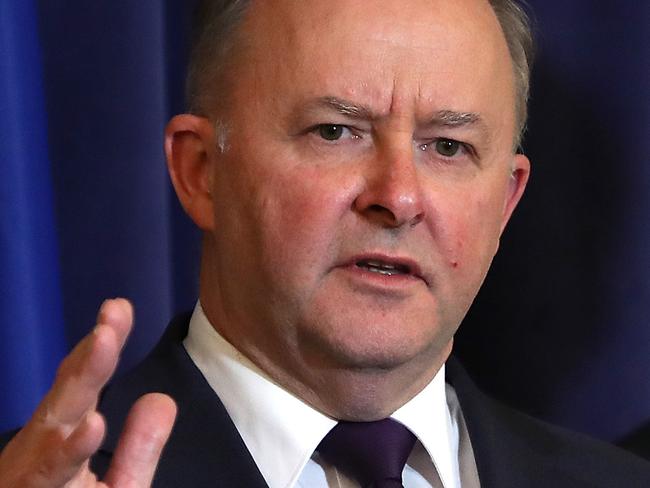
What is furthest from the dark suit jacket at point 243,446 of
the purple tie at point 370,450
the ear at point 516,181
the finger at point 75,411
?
the finger at point 75,411

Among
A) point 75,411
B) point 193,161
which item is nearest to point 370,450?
point 193,161

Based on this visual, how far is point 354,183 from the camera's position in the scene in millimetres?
1453

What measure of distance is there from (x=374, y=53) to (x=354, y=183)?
0.16 meters

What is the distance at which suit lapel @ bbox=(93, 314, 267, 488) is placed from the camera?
1.44 metres

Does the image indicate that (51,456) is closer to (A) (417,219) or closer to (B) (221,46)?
(A) (417,219)

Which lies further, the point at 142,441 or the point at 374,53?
the point at 374,53

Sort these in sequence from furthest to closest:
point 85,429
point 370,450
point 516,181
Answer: point 516,181, point 370,450, point 85,429

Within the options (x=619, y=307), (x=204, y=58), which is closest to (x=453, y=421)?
(x=619, y=307)

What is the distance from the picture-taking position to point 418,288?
1.47 m

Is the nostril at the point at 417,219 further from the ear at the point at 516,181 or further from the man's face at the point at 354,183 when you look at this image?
the ear at the point at 516,181

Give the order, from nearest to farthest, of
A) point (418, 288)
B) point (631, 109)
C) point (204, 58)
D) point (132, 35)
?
1. point (418, 288)
2. point (204, 58)
3. point (132, 35)
4. point (631, 109)

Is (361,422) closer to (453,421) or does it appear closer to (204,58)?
(453,421)

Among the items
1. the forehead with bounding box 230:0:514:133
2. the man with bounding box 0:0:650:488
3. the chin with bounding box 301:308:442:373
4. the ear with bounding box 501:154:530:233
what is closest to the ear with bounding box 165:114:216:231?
the man with bounding box 0:0:650:488

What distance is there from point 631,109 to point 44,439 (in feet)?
3.91
